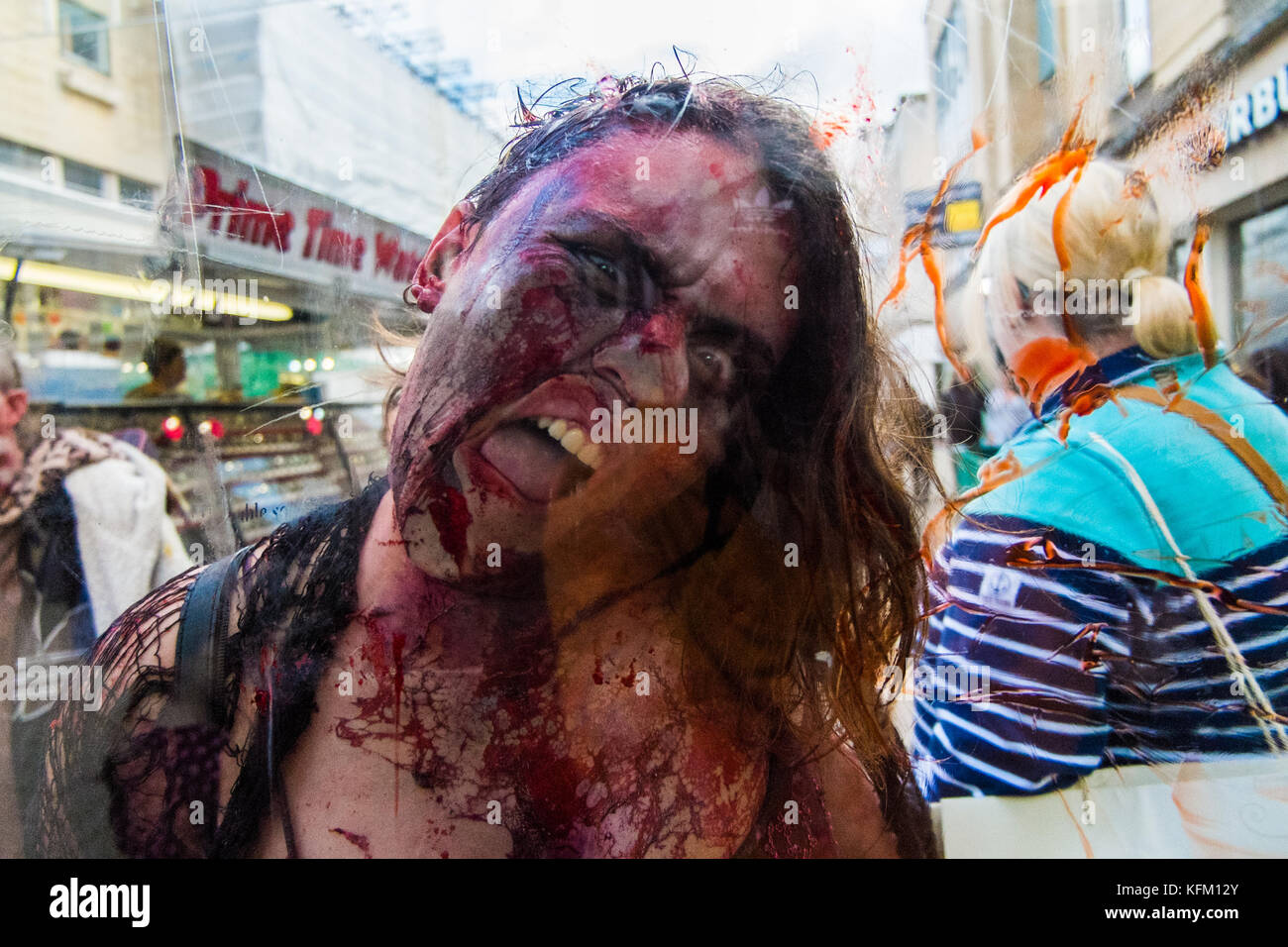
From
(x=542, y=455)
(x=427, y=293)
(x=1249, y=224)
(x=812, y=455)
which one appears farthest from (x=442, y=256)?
(x=1249, y=224)

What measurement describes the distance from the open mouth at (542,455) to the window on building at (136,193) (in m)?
1.10

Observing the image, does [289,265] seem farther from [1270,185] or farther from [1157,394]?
[1270,185]

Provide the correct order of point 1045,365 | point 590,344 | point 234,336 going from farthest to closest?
point 234,336 < point 1045,365 < point 590,344

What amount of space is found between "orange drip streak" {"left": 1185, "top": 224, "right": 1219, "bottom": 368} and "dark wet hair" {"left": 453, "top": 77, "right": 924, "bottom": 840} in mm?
633

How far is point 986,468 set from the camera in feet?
5.74

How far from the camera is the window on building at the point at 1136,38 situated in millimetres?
1673

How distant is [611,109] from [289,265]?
844 mm

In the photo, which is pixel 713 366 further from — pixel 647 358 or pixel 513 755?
pixel 513 755

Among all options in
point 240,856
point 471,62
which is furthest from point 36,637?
point 471,62

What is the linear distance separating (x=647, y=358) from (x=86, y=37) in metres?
1.65

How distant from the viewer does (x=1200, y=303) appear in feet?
5.52

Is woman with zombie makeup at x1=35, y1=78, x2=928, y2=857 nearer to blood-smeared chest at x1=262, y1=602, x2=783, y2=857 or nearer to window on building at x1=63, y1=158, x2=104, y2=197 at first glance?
blood-smeared chest at x1=262, y1=602, x2=783, y2=857
